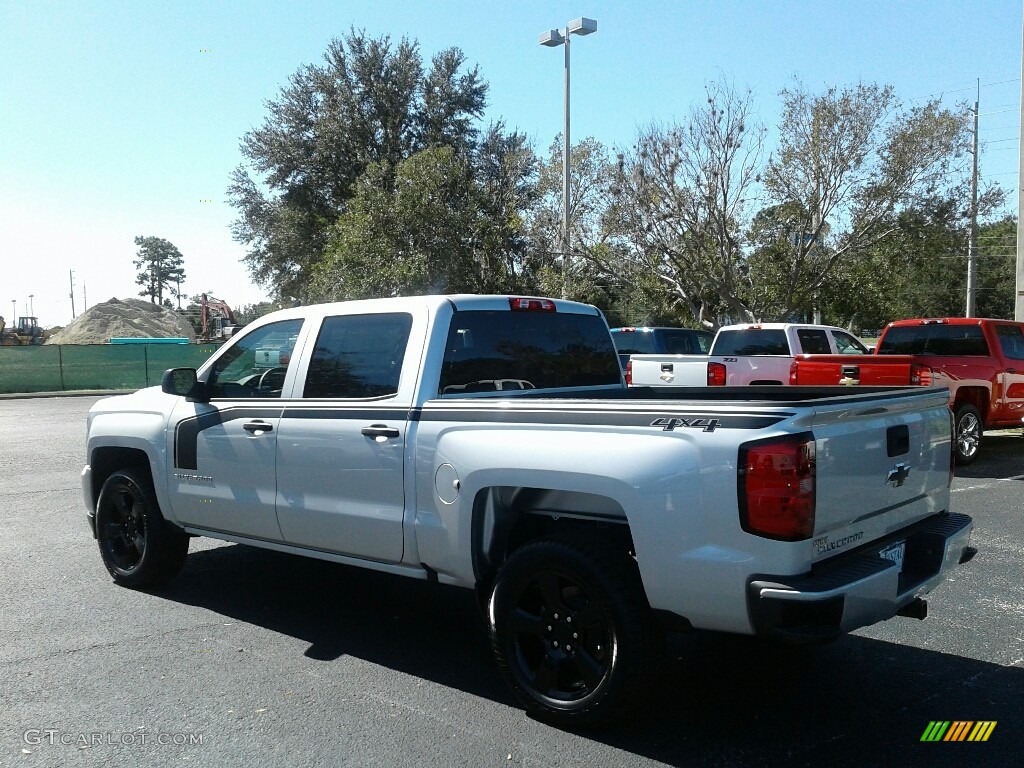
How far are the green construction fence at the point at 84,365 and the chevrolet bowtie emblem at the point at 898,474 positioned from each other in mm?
28571

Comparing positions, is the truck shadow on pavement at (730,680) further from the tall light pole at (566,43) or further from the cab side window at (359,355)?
the tall light pole at (566,43)

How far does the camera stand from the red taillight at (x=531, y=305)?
5215mm

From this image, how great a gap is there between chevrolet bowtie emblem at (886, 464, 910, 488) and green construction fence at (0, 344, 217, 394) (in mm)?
28571

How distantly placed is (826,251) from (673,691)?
19.9 m

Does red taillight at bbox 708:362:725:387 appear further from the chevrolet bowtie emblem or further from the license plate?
the license plate

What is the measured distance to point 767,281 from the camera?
22297mm

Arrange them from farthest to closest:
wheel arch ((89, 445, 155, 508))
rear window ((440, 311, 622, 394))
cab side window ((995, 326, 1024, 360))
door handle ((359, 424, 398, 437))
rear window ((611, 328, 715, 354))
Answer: rear window ((611, 328, 715, 354))
cab side window ((995, 326, 1024, 360))
wheel arch ((89, 445, 155, 508))
rear window ((440, 311, 622, 394))
door handle ((359, 424, 398, 437))

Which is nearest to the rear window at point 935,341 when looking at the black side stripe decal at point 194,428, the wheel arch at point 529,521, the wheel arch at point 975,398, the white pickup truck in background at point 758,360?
the white pickup truck in background at point 758,360

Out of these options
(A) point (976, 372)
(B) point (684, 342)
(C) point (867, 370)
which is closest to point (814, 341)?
(A) point (976, 372)

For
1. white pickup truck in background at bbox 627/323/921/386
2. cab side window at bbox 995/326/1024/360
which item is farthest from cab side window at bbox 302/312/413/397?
cab side window at bbox 995/326/1024/360

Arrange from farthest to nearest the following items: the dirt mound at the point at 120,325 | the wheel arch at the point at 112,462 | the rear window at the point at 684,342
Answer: the dirt mound at the point at 120,325 < the rear window at the point at 684,342 < the wheel arch at the point at 112,462

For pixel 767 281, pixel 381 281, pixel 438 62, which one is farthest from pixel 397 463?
pixel 438 62

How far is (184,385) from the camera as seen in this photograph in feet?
19.1

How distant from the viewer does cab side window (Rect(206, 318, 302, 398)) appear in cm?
556
